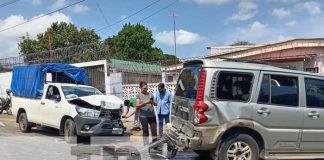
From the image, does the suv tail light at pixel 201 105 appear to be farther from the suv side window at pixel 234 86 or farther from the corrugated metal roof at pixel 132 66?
the corrugated metal roof at pixel 132 66

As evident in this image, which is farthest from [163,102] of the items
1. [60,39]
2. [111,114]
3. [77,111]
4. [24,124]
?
[60,39]

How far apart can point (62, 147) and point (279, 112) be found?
589 cm

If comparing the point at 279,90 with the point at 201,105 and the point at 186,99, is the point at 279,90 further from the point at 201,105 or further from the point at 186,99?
the point at 186,99

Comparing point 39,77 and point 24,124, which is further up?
point 39,77

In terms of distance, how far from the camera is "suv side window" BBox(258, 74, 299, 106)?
7.74m

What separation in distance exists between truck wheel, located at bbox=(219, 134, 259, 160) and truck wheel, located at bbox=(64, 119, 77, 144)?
594 cm

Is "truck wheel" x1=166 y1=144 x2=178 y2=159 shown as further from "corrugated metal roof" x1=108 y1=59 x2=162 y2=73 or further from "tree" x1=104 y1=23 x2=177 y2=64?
"tree" x1=104 y1=23 x2=177 y2=64

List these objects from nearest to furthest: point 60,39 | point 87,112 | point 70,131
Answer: point 87,112 → point 70,131 → point 60,39

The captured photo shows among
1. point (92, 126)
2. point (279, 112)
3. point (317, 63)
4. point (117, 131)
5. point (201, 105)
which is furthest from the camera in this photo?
point (317, 63)

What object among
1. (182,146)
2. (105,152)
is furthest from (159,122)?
(182,146)

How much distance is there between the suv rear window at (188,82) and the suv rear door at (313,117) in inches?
78.5

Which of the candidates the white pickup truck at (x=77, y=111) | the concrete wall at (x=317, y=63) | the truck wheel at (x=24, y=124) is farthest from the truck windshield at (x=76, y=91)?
the concrete wall at (x=317, y=63)

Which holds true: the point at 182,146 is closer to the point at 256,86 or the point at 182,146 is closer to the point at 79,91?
the point at 256,86

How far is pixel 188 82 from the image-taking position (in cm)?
817
